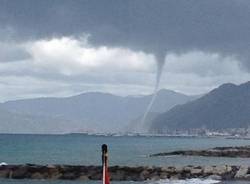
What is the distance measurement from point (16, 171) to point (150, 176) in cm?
1247

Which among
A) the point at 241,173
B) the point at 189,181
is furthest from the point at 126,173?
the point at 241,173

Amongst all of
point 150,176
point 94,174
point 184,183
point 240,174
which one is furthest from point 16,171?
point 240,174

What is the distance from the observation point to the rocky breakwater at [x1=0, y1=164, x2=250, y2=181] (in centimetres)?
5619

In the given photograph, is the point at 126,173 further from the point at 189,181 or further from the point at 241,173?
the point at 241,173

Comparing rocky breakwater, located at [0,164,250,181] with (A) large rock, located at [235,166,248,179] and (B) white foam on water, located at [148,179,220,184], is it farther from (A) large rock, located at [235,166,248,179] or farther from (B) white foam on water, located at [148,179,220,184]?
(B) white foam on water, located at [148,179,220,184]

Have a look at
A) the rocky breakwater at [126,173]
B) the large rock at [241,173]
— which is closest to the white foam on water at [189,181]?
the rocky breakwater at [126,173]

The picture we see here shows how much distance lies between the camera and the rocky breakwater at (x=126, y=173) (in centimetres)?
5619

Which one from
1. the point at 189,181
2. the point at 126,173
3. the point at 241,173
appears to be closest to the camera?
the point at 189,181

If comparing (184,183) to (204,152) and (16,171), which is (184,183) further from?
(204,152)

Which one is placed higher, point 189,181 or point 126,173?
point 126,173

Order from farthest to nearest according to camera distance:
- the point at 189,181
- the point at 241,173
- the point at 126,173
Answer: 1. the point at 241,173
2. the point at 126,173
3. the point at 189,181

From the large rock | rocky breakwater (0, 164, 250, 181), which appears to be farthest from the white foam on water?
the large rock

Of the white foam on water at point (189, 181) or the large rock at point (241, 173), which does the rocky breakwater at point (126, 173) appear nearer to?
the large rock at point (241, 173)

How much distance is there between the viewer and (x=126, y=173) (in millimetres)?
56688
